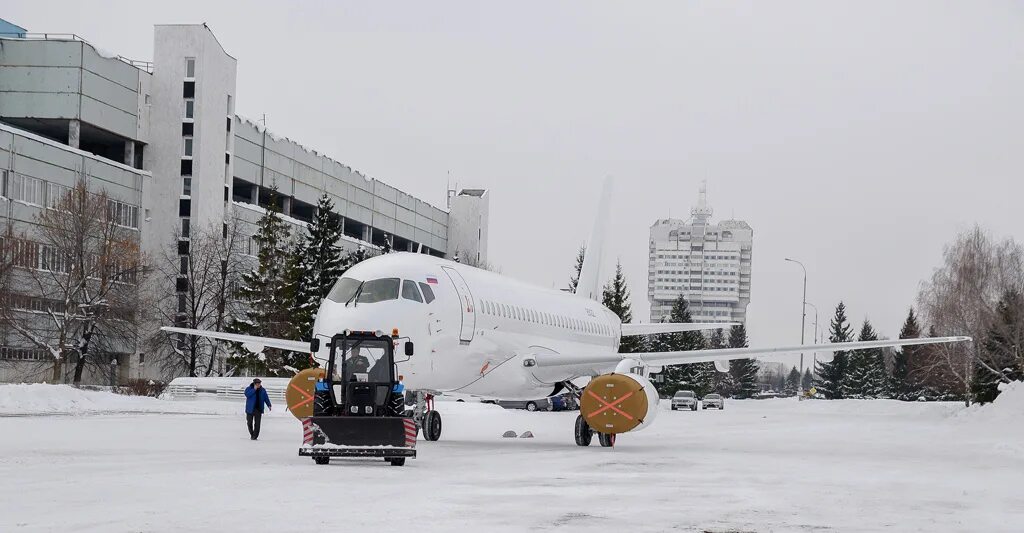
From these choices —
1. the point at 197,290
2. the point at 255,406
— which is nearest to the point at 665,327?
the point at 255,406

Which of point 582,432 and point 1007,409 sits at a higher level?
point 582,432

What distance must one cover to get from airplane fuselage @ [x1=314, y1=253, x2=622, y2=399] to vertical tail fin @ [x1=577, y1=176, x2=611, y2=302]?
13.0 metres

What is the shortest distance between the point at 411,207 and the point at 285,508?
336 feet

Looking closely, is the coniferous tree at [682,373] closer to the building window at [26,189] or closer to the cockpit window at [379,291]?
the building window at [26,189]

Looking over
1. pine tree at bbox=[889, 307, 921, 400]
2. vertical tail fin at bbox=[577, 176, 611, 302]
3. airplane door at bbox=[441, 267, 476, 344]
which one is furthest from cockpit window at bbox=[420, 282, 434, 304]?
pine tree at bbox=[889, 307, 921, 400]

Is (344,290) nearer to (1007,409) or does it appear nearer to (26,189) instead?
(1007,409)

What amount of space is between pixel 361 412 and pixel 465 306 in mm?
6368

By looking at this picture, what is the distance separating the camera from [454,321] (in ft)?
82.5

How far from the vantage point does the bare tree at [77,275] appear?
5797 cm

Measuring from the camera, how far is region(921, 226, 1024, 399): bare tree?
66.6 meters

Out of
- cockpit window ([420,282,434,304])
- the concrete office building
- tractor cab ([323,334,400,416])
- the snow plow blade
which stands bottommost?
the snow plow blade

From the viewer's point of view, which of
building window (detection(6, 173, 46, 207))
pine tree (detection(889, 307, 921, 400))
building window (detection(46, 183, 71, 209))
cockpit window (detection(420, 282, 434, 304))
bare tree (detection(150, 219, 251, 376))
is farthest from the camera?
pine tree (detection(889, 307, 921, 400))

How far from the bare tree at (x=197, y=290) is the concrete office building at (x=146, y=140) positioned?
3.92ft

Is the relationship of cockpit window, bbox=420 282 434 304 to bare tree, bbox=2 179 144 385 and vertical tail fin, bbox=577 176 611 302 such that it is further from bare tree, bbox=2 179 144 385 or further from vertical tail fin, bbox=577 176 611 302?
bare tree, bbox=2 179 144 385
